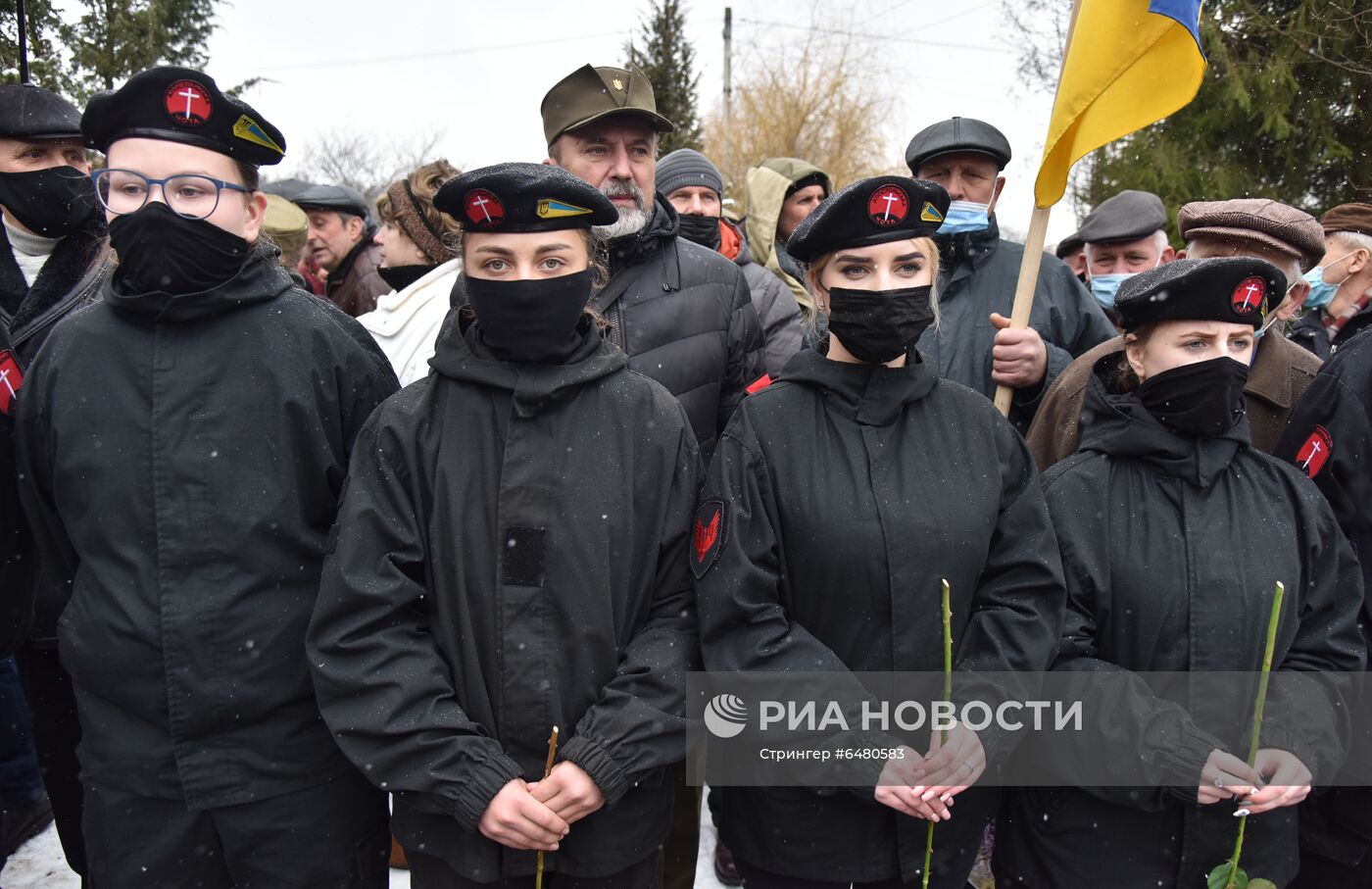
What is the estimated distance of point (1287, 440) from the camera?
3035 mm

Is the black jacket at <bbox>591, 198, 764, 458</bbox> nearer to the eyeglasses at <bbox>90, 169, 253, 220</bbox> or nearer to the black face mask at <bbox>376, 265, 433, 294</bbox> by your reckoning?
the eyeglasses at <bbox>90, 169, 253, 220</bbox>

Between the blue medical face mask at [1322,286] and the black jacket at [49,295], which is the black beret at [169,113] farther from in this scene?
the blue medical face mask at [1322,286]

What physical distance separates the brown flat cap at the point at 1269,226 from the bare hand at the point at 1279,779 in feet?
5.79

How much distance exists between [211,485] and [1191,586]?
2426mm

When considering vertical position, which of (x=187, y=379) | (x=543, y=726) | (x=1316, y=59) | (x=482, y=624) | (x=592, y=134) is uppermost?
(x=1316, y=59)

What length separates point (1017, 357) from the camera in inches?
125

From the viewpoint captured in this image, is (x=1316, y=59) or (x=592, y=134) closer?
(x=592, y=134)

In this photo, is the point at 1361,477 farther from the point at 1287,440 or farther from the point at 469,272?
the point at 469,272

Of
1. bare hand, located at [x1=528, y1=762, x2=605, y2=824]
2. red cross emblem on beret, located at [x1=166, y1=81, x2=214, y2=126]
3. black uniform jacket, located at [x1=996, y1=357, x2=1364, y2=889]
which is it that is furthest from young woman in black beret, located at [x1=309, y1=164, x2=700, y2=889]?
black uniform jacket, located at [x1=996, y1=357, x2=1364, y2=889]

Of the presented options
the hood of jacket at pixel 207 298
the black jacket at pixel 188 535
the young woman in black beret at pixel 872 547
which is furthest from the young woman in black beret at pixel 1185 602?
the hood of jacket at pixel 207 298

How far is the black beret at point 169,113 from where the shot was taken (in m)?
2.36

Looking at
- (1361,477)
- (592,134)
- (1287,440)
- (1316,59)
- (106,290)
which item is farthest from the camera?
(1316,59)

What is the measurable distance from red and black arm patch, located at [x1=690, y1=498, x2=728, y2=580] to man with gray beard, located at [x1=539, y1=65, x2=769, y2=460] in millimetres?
875

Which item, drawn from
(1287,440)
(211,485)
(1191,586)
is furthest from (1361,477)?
(211,485)
